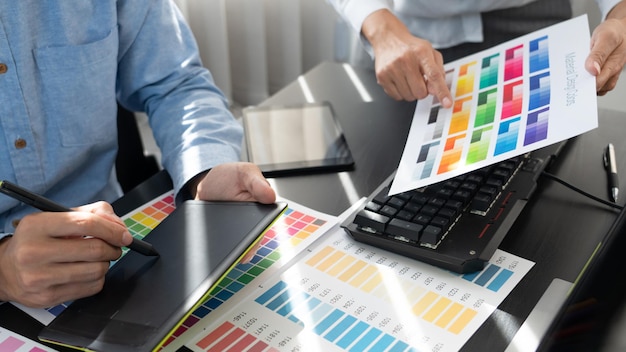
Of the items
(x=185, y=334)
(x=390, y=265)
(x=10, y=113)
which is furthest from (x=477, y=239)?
(x=10, y=113)

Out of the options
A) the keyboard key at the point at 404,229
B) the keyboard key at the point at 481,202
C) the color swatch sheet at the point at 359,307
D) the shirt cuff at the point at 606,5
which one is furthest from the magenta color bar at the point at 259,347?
the shirt cuff at the point at 606,5

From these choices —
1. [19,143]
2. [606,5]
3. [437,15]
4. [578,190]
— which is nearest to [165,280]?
[19,143]

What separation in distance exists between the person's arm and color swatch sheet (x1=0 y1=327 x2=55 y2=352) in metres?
0.72

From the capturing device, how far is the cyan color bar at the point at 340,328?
59cm

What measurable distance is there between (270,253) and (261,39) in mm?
1798

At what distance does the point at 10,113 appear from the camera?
33.3 inches

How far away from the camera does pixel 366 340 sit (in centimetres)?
58

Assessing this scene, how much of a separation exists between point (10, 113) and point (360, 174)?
0.50m

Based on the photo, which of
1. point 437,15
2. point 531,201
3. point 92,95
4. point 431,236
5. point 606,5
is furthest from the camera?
point 437,15

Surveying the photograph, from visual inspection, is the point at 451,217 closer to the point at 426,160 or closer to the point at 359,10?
the point at 426,160

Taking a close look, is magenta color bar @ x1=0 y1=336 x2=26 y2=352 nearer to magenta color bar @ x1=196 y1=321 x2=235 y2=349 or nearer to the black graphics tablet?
the black graphics tablet

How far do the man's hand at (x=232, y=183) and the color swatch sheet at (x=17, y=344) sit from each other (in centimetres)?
26

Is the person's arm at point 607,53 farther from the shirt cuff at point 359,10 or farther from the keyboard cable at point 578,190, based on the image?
the shirt cuff at point 359,10

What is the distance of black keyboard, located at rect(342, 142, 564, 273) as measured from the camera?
67 centimetres
